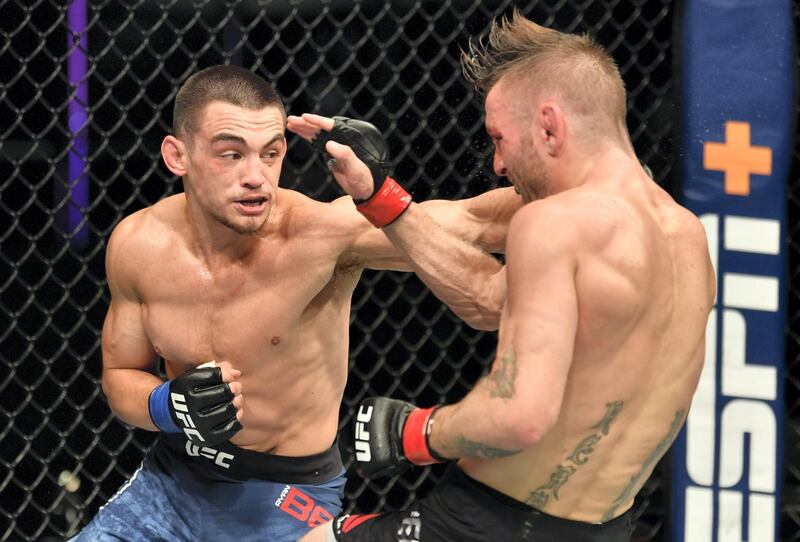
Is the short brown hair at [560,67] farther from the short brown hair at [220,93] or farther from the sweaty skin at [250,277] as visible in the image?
the short brown hair at [220,93]

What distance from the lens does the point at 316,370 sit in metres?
2.14

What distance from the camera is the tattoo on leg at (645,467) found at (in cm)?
159

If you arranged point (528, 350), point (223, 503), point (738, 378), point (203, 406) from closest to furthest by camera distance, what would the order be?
point (528, 350) < point (203, 406) < point (223, 503) < point (738, 378)

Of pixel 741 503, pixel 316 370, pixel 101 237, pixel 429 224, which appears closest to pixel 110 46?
pixel 101 237

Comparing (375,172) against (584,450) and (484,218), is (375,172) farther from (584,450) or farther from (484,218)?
(584,450)

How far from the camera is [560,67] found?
160 cm

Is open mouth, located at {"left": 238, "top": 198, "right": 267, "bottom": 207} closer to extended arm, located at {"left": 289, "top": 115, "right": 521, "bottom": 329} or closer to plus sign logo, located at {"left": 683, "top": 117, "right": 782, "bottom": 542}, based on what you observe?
extended arm, located at {"left": 289, "top": 115, "right": 521, "bottom": 329}

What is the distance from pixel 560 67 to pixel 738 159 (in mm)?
1221

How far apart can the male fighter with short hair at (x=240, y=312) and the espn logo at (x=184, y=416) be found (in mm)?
45

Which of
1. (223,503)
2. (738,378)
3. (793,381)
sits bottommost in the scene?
(793,381)

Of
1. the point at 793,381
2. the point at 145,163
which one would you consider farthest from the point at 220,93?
the point at 793,381

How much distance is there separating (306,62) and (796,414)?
1514 mm

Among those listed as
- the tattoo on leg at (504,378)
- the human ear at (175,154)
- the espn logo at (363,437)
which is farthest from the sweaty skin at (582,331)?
the human ear at (175,154)

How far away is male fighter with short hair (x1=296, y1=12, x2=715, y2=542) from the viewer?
4.69 ft
